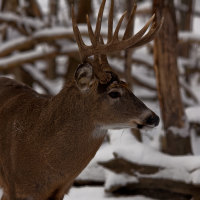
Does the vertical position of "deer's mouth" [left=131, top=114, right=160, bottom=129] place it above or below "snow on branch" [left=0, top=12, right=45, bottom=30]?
below

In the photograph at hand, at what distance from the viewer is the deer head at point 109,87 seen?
13.5 ft

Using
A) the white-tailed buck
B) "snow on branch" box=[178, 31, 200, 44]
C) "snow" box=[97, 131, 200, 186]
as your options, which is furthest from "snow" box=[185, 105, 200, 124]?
the white-tailed buck

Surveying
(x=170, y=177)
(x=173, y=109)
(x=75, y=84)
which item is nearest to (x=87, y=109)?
(x=75, y=84)

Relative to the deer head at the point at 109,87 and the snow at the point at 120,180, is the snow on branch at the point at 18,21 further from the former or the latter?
the deer head at the point at 109,87

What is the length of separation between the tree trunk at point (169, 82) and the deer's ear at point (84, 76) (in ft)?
7.55

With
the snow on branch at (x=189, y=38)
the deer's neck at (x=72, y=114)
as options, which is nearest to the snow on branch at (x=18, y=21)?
the snow on branch at (x=189, y=38)

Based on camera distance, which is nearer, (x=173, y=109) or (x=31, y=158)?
(x=31, y=158)

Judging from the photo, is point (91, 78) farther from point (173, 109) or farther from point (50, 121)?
point (173, 109)

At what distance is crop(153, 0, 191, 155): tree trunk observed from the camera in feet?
20.5

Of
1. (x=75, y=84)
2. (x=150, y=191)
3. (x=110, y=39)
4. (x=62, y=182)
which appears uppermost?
(x=110, y=39)

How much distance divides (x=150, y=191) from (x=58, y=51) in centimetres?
433

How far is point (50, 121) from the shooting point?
4383 mm

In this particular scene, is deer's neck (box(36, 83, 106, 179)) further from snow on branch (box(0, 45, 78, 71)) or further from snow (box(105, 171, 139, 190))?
snow on branch (box(0, 45, 78, 71))

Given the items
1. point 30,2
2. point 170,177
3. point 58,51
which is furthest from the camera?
point 30,2
